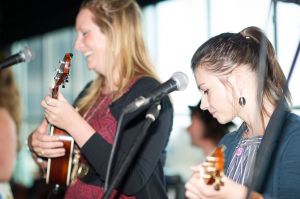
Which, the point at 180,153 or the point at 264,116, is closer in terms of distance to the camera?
the point at 264,116

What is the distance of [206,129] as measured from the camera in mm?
3285

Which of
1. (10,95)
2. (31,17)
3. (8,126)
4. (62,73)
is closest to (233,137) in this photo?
(62,73)

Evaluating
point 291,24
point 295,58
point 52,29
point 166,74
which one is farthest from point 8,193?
point 52,29

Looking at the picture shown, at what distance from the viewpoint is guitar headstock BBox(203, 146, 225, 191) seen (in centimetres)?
124

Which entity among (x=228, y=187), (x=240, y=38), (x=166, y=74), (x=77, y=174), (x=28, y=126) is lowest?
(x=28, y=126)

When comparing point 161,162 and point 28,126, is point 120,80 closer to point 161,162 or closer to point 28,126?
point 161,162

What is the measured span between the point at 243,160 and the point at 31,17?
19.2ft

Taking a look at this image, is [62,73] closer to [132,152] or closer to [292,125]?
[132,152]

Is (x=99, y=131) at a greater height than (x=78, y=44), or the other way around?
(x=78, y=44)

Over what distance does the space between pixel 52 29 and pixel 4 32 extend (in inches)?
31.1

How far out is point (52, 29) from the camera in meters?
7.10

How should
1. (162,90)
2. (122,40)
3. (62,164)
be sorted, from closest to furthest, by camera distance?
(162,90), (122,40), (62,164)

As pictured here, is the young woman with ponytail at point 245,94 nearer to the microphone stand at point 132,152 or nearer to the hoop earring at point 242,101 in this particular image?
the hoop earring at point 242,101

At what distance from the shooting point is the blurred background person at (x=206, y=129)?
10.6 ft
